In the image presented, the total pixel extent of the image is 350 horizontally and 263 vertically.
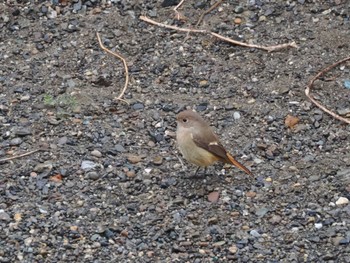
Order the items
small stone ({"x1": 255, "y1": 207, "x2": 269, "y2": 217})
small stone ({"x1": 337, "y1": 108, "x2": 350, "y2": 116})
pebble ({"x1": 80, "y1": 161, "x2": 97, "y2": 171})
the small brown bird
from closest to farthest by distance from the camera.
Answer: small stone ({"x1": 255, "y1": 207, "x2": 269, "y2": 217}) < the small brown bird < pebble ({"x1": 80, "y1": 161, "x2": 97, "y2": 171}) < small stone ({"x1": 337, "y1": 108, "x2": 350, "y2": 116})

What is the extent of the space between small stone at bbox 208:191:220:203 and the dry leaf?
1.11m

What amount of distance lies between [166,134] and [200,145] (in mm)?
676

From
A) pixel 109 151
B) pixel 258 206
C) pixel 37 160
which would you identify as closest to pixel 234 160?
pixel 258 206

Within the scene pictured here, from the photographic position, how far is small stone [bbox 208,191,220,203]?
729cm

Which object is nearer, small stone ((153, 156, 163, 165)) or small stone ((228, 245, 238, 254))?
small stone ((228, 245, 238, 254))

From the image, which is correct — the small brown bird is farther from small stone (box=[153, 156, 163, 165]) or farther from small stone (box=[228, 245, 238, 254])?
small stone (box=[228, 245, 238, 254])

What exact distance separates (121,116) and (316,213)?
2011 millimetres

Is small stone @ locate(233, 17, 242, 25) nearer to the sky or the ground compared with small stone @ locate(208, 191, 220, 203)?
nearer to the sky

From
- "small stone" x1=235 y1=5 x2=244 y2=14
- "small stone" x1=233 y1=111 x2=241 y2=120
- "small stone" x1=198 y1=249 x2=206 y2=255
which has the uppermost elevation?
"small stone" x1=235 y1=5 x2=244 y2=14

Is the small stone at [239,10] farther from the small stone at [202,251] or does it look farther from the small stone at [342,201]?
the small stone at [202,251]

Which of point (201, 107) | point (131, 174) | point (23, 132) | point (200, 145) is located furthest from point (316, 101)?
point (23, 132)

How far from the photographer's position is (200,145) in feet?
24.3

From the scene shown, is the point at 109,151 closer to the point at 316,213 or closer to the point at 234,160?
the point at 234,160

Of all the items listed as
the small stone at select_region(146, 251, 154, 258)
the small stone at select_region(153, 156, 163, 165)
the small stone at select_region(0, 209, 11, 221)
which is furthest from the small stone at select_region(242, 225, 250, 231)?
the small stone at select_region(0, 209, 11, 221)
